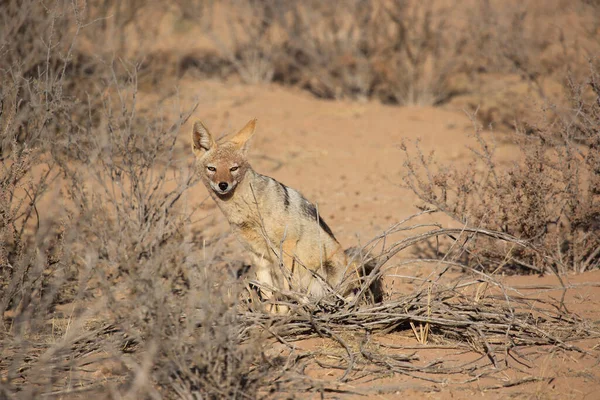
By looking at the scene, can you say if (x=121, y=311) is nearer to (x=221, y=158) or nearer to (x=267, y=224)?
(x=267, y=224)

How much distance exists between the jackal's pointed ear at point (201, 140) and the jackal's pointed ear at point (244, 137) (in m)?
0.21

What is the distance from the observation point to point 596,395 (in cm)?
440

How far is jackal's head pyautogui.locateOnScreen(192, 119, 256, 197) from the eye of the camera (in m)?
5.69

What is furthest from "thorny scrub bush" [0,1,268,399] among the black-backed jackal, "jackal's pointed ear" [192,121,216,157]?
the black-backed jackal

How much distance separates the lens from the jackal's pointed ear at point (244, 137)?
Result: 6023 millimetres

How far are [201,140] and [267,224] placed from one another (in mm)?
995

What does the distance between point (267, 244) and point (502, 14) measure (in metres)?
9.50

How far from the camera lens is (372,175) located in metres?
10.0

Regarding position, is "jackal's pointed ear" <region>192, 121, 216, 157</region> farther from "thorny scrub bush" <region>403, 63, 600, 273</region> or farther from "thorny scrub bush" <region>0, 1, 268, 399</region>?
"thorny scrub bush" <region>403, 63, 600, 273</region>

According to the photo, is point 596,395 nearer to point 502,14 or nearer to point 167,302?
point 167,302

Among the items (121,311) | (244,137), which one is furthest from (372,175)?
(121,311)

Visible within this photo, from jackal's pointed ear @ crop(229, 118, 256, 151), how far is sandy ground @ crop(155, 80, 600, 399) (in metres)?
0.69

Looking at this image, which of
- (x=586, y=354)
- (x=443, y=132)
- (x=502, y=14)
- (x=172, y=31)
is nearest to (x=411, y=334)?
(x=586, y=354)

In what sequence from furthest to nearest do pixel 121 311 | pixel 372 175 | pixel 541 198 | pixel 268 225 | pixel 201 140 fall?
pixel 372 175, pixel 541 198, pixel 201 140, pixel 268 225, pixel 121 311
